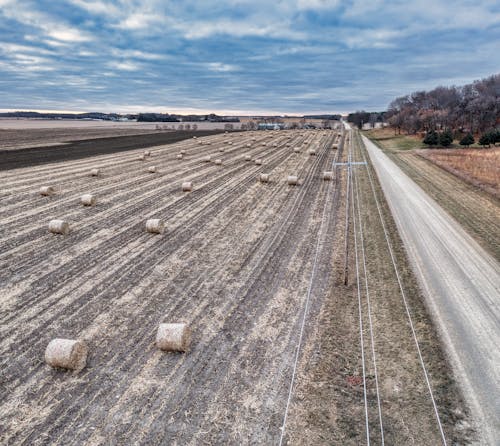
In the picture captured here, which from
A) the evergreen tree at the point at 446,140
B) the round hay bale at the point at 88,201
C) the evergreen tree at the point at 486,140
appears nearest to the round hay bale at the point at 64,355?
the round hay bale at the point at 88,201

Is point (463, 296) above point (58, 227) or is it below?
below

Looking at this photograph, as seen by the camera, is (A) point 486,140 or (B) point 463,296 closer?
(B) point 463,296

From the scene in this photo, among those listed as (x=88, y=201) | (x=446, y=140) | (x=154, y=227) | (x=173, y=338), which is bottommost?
(x=173, y=338)

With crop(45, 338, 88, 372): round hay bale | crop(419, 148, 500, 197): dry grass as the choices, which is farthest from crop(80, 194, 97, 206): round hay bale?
crop(419, 148, 500, 197): dry grass

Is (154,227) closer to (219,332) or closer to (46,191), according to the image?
(219,332)

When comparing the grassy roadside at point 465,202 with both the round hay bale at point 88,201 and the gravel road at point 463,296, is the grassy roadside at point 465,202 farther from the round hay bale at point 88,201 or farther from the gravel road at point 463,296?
the round hay bale at point 88,201

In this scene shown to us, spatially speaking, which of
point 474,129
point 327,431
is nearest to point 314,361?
point 327,431

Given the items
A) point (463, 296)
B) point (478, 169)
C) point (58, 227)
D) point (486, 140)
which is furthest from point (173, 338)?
point (486, 140)
